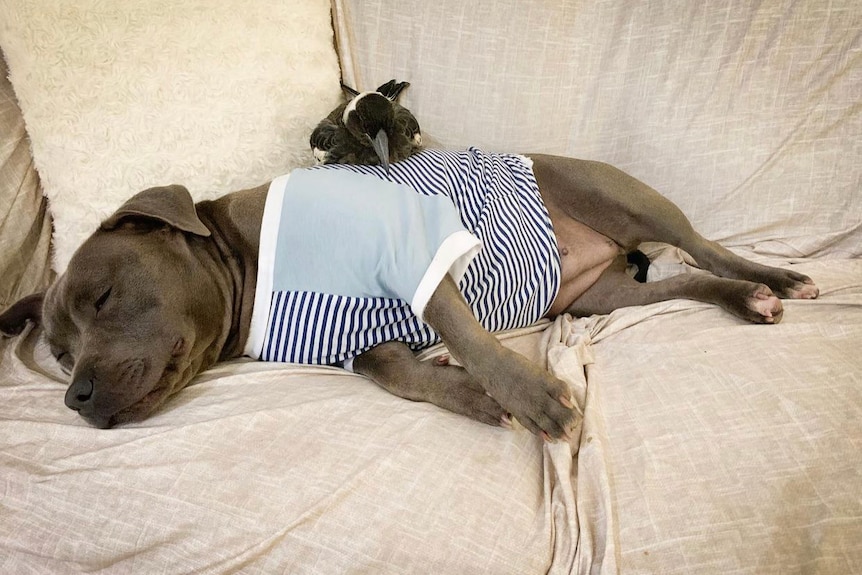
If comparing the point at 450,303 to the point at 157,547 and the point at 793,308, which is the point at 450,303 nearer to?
the point at 157,547

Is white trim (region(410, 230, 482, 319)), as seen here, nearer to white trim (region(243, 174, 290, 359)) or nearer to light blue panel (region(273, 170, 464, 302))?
light blue panel (region(273, 170, 464, 302))

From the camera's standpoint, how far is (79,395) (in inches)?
46.1

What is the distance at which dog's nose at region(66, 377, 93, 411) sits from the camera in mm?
1168

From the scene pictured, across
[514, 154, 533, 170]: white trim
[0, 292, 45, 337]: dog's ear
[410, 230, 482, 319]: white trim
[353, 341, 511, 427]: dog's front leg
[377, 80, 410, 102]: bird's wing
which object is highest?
[377, 80, 410, 102]: bird's wing

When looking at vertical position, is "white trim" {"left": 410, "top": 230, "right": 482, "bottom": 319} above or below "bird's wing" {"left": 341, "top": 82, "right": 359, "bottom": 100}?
below

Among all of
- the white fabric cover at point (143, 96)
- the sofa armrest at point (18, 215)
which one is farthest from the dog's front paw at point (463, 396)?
the sofa armrest at point (18, 215)

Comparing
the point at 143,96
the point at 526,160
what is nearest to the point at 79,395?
the point at 143,96

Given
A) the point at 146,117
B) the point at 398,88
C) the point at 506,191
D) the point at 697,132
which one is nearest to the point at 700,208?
the point at 697,132

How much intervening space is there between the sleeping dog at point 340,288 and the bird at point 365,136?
6 centimetres

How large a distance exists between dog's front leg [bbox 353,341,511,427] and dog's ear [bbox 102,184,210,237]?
0.45 m

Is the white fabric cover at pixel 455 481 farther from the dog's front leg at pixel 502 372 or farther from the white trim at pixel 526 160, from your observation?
the white trim at pixel 526 160

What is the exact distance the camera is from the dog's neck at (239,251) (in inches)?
55.9

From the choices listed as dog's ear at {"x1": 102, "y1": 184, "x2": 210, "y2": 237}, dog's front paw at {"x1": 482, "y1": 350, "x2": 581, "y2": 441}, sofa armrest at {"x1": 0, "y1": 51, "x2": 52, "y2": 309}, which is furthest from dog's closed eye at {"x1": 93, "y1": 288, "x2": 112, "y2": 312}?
dog's front paw at {"x1": 482, "y1": 350, "x2": 581, "y2": 441}

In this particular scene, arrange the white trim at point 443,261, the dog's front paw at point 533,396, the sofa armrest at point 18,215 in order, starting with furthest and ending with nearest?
the sofa armrest at point 18,215
the white trim at point 443,261
the dog's front paw at point 533,396
